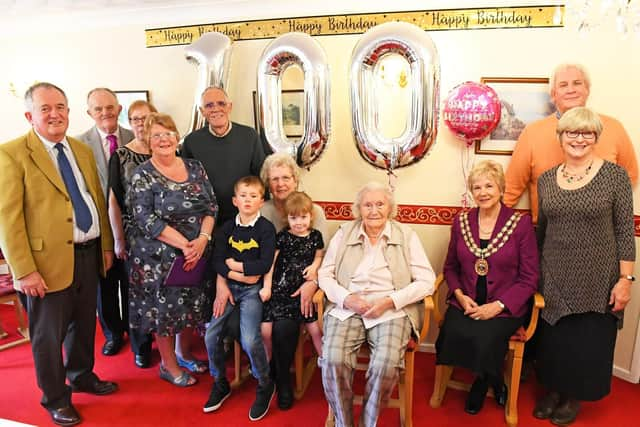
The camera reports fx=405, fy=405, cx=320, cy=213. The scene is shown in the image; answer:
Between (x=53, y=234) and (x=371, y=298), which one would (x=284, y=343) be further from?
(x=53, y=234)

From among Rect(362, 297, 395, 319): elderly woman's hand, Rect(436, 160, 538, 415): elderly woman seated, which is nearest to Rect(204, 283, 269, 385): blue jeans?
Rect(362, 297, 395, 319): elderly woman's hand

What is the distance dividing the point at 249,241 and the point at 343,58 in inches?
55.0

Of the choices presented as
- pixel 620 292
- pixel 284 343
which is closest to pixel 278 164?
pixel 284 343

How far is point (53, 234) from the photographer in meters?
1.92

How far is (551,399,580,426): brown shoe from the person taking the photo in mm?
2068

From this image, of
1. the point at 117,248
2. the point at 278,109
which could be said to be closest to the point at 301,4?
the point at 278,109

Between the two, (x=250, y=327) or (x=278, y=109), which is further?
→ (x=278, y=109)

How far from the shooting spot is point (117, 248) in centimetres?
247

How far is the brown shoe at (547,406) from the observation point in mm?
2125

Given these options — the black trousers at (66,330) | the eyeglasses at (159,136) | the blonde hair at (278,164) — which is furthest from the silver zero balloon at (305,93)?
the black trousers at (66,330)

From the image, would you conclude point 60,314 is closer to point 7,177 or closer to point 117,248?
point 117,248

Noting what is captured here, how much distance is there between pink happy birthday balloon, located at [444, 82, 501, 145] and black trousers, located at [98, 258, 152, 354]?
2.29m

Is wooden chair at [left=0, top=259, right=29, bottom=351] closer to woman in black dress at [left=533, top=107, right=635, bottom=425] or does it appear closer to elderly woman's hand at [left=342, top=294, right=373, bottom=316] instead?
elderly woman's hand at [left=342, top=294, right=373, bottom=316]

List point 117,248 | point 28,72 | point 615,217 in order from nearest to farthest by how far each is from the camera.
Result: point 615,217 < point 117,248 < point 28,72
